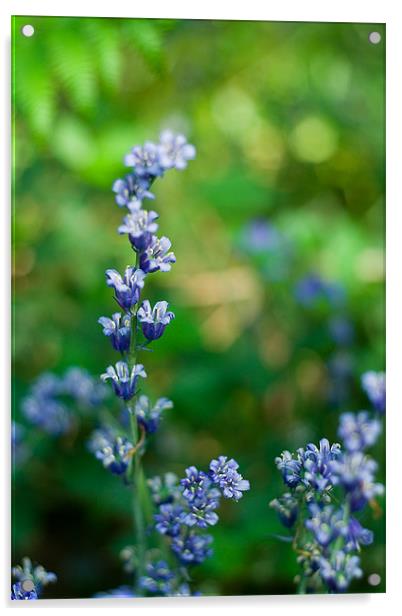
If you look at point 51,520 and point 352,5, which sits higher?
point 352,5

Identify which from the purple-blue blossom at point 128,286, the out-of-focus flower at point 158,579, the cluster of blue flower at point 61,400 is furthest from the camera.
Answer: the cluster of blue flower at point 61,400

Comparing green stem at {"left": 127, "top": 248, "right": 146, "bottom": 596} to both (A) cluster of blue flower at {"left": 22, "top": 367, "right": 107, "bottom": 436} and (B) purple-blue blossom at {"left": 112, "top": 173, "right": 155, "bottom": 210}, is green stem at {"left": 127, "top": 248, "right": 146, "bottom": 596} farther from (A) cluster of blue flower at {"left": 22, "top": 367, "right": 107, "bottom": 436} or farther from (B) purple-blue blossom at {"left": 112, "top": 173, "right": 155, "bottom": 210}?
(A) cluster of blue flower at {"left": 22, "top": 367, "right": 107, "bottom": 436}

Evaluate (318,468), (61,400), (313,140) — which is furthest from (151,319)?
(313,140)

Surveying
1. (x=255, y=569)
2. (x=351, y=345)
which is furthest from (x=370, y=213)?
(x=255, y=569)

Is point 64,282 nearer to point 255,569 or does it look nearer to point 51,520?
point 51,520

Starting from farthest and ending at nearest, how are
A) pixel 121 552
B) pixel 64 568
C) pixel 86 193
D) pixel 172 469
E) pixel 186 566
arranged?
pixel 86 193 → pixel 172 469 → pixel 121 552 → pixel 64 568 → pixel 186 566

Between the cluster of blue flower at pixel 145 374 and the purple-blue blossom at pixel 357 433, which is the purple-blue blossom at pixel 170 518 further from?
the purple-blue blossom at pixel 357 433

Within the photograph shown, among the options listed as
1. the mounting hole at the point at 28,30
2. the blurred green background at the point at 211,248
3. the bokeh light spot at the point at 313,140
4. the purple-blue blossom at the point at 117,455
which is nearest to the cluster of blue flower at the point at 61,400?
the blurred green background at the point at 211,248
